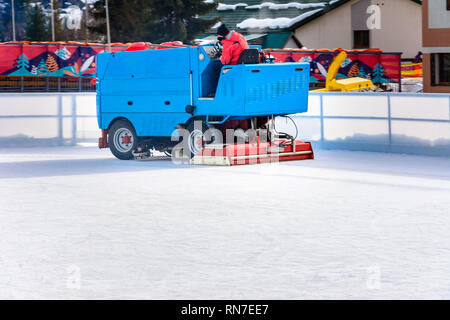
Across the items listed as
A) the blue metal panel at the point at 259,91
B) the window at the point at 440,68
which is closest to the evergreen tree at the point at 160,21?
the window at the point at 440,68

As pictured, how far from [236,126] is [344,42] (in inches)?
1708

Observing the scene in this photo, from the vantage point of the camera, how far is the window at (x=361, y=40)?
6081 centimetres

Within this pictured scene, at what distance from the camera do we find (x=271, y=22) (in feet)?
206

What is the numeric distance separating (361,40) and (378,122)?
4130 centimetres

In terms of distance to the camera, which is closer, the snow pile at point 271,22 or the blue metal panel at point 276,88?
the blue metal panel at point 276,88

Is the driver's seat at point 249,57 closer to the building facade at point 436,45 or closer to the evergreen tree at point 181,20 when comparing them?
the building facade at point 436,45

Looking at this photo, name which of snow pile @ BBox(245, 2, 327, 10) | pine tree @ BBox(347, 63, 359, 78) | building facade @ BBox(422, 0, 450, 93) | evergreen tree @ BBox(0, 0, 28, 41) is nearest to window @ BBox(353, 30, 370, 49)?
snow pile @ BBox(245, 2, 327, 10)

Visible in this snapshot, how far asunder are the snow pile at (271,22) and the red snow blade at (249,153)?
43638 mm

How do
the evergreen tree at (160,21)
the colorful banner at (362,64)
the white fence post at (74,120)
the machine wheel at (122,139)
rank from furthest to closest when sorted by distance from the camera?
the evergreen tree at (160,21)
the colorful banner at (362,64)
the white fence post at (74,120)
the machine wheel at (122,139)

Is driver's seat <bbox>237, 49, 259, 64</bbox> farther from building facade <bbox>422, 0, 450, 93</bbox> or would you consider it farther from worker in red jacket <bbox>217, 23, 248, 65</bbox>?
building facade <bbox>422, 0, 450, 93</bbox>

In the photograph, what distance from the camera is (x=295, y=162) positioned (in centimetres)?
1845

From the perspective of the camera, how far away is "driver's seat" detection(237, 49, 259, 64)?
17766mm
